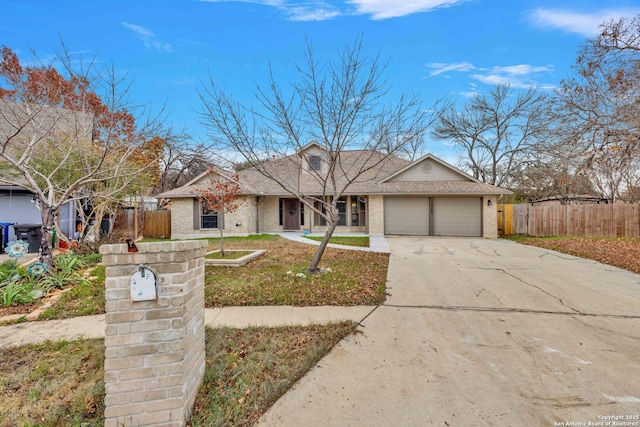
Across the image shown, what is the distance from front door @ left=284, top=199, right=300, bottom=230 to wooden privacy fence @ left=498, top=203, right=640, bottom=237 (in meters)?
11.6

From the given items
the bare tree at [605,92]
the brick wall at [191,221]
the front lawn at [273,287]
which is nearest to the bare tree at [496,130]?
the bare tree at [605,92]

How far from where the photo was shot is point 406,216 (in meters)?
16.1

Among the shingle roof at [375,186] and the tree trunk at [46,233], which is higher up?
the shingle roof at [375,186]

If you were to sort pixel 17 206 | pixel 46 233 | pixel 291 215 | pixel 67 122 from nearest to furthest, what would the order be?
1. pixel 46 233
2. pixel 67 122
3. pixel 17 206
4. pixel 291 215

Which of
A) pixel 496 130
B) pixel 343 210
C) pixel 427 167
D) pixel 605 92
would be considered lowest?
pixel 343 210

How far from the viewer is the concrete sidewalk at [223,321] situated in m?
3.78

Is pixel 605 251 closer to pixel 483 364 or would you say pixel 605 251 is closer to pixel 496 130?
pixel 483 364

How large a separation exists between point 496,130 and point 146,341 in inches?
1070

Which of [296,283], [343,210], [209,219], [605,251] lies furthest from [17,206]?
[605,251]

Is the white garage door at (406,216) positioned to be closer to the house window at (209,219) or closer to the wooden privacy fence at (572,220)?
the wooden privacy fence at (572,220)

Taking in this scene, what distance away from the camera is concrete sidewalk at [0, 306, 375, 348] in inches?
149

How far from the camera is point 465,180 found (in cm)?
1605

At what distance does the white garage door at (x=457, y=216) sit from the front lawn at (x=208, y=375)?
13.6 meters

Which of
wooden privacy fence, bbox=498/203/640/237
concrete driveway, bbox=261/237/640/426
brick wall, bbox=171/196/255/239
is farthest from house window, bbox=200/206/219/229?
wooden privacy fence, bbox=498/203/640/237
